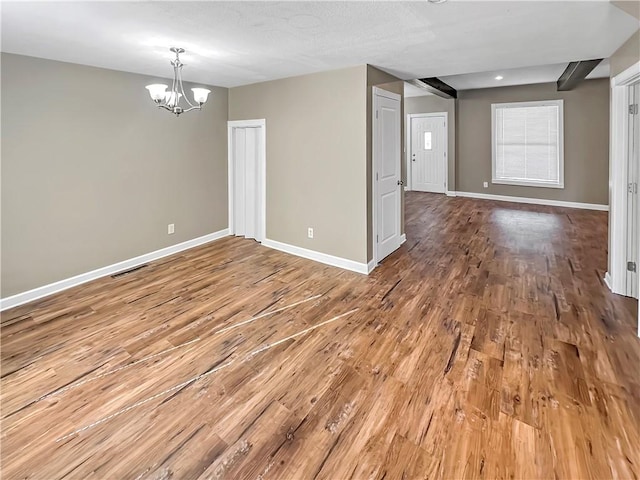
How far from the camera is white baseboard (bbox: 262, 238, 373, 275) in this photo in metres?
4.51

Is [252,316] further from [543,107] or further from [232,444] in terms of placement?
[543,107]

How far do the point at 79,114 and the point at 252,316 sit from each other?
2951 mm

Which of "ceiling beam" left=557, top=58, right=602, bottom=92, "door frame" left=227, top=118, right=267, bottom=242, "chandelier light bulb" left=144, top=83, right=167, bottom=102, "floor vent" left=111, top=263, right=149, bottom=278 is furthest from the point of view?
"door frame" left=227, top=118, right=267, bottom=242

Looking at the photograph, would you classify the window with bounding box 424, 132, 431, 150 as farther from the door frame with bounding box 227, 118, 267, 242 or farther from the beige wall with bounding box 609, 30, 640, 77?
the beige wall with bounding box 609, 30, 640, 77

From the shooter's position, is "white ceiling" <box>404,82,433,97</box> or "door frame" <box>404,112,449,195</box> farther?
"door frame" <box>404,112,449,195</box>

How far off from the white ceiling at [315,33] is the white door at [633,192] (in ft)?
1.98

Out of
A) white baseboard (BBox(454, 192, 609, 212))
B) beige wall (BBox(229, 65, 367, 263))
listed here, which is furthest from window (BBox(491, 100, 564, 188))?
beige wall (BBox(229, 65, 367, 263))

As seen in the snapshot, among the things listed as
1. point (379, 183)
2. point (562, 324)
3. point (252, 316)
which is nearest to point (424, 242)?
point (379, 183)

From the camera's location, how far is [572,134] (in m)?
7.73

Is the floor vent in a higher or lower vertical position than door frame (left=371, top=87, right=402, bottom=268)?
lower

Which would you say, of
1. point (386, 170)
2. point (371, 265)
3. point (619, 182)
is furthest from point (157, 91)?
point (619, 182)

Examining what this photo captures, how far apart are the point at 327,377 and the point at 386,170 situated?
121 inches

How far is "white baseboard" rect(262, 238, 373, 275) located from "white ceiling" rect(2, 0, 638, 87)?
7.53ft

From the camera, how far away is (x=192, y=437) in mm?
1968
